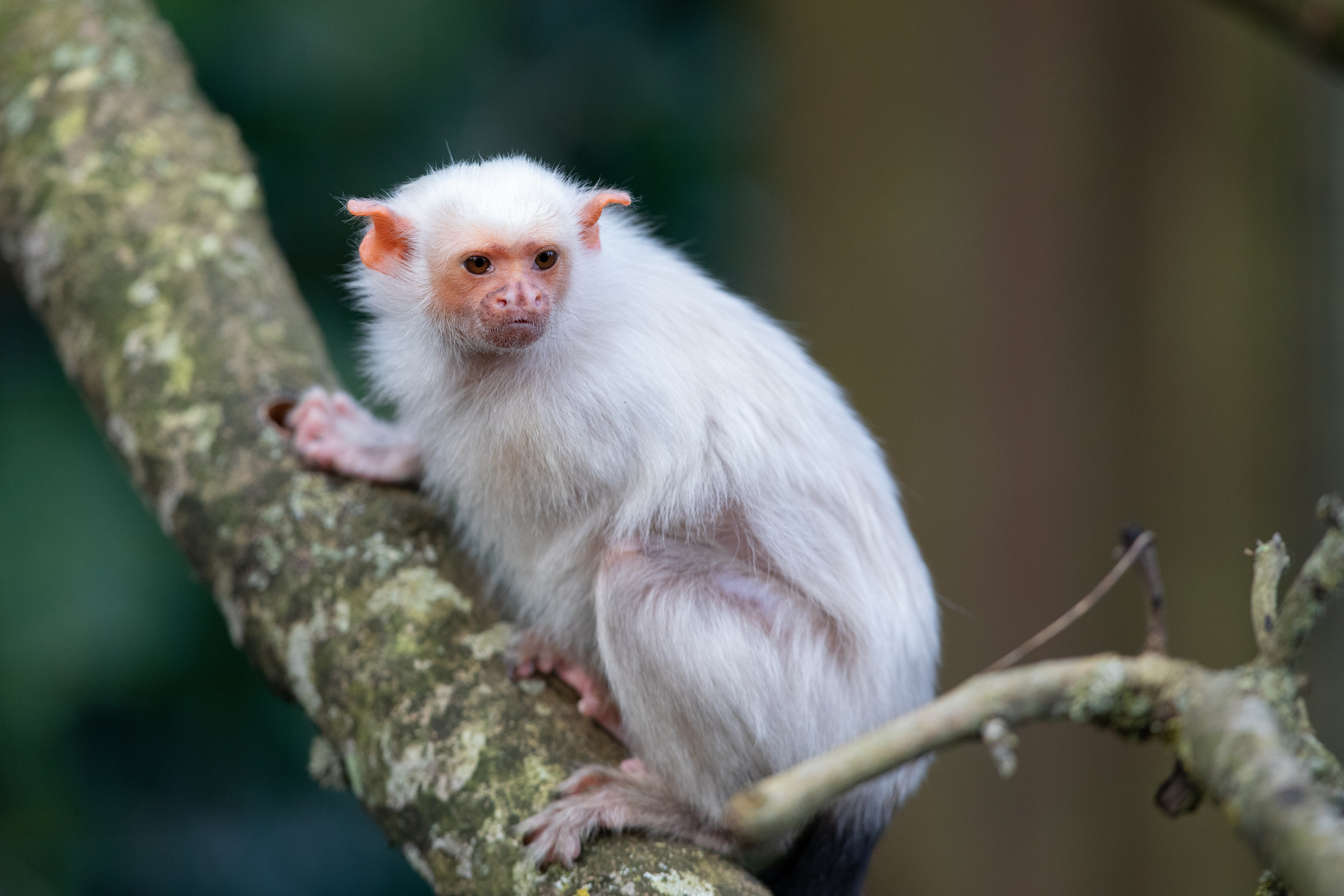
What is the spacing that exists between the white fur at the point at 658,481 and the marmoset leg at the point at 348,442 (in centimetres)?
17

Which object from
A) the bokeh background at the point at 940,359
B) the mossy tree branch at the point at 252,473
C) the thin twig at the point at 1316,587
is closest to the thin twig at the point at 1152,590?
the thin twig at the point at 1316,587

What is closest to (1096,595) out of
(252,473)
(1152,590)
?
(1152,590)

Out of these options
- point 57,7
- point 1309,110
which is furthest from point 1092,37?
→ point 57,7

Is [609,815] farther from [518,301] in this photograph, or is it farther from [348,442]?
[348,442]

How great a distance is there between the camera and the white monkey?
A: 2.00 m

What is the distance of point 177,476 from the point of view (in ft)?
7.97

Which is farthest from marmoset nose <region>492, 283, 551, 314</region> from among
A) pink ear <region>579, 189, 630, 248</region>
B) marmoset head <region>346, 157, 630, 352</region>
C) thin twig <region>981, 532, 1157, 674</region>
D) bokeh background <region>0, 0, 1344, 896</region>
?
bokeh background <region>0, 0, 1344, 896</region>

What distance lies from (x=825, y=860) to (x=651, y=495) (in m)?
0.79

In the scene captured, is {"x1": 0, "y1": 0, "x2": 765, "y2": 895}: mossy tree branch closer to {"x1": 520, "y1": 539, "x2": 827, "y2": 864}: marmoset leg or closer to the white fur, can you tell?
{"x1": 520, "y1": 539, "x2": 827, "y2": 864}: marmoset leg

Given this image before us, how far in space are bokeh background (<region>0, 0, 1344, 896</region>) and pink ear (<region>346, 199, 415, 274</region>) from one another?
2016 mm

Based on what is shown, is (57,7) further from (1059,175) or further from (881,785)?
(1059,175)

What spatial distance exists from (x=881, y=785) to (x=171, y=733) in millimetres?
2850

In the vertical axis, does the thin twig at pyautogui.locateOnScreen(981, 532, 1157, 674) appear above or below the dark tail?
above

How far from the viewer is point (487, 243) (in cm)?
207
